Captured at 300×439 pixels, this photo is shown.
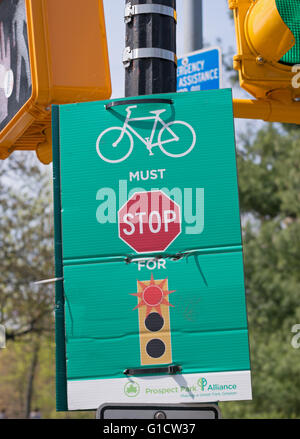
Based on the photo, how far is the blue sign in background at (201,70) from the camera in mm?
6664

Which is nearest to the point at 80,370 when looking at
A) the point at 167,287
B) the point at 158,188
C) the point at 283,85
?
the point at 167,287

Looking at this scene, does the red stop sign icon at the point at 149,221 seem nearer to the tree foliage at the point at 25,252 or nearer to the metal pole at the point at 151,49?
the metal pole at the point at 151,49

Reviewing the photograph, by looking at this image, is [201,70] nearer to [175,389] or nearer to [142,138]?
[142,138]

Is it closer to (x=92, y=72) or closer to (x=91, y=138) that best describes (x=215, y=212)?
(x=91, y=138)

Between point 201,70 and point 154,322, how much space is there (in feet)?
12.0

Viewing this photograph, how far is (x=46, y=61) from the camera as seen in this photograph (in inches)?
174

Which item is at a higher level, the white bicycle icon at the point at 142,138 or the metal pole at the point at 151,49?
the metal pole at the point at 151,49

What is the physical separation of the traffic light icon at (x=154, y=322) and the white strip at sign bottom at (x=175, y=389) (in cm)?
11

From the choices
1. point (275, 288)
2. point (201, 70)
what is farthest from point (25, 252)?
point (201, 70)

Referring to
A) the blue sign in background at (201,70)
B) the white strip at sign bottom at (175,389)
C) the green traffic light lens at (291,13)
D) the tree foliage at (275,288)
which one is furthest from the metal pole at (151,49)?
the tree foliage at (275,288)

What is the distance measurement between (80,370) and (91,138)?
127 cm

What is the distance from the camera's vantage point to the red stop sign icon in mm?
3730

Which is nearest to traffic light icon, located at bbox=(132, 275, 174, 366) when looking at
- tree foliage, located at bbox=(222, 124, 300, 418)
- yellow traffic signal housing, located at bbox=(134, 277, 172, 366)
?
yellow traffic signal housing, located at bbox=(134, 277, 172, 366)

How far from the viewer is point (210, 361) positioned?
11.8 feet
